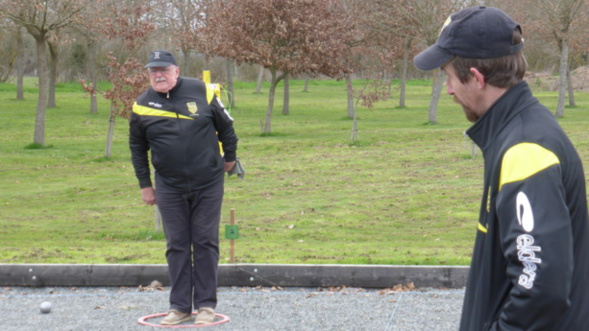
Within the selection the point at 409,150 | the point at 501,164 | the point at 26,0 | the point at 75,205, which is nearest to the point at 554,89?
the point at 409,150

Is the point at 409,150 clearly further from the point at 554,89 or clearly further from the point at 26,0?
the point at 554,89

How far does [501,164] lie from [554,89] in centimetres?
5795

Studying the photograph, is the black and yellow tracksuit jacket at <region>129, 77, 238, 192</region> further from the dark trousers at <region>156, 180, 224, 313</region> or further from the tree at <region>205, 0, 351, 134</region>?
the tree at <region>205, 0, 351, 134</region>

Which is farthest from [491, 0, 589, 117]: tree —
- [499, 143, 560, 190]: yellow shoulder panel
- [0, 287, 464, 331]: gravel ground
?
[499, 143, 560, 190]: yellow shoulder panel

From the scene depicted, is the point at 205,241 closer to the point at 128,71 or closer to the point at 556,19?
the point at 128,71

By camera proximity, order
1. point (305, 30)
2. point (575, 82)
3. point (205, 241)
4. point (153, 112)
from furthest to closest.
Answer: point (575, 82)
point (305, 30)
point (205, 241)
point (153, 112)

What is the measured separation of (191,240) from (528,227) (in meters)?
5.11

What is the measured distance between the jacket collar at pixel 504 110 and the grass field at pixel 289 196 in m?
6.24

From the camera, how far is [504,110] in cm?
239

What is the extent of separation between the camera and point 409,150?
24172mm

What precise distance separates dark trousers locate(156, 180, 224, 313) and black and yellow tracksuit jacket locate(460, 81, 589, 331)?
4.63m

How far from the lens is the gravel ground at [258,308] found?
22.5 ft

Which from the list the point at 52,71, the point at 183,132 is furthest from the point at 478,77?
the point at 52,71

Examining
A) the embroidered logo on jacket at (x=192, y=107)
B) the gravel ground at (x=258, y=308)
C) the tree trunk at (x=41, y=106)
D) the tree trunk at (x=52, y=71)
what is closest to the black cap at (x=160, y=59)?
the embroidered logo on jacket at (x=192, y=107)
